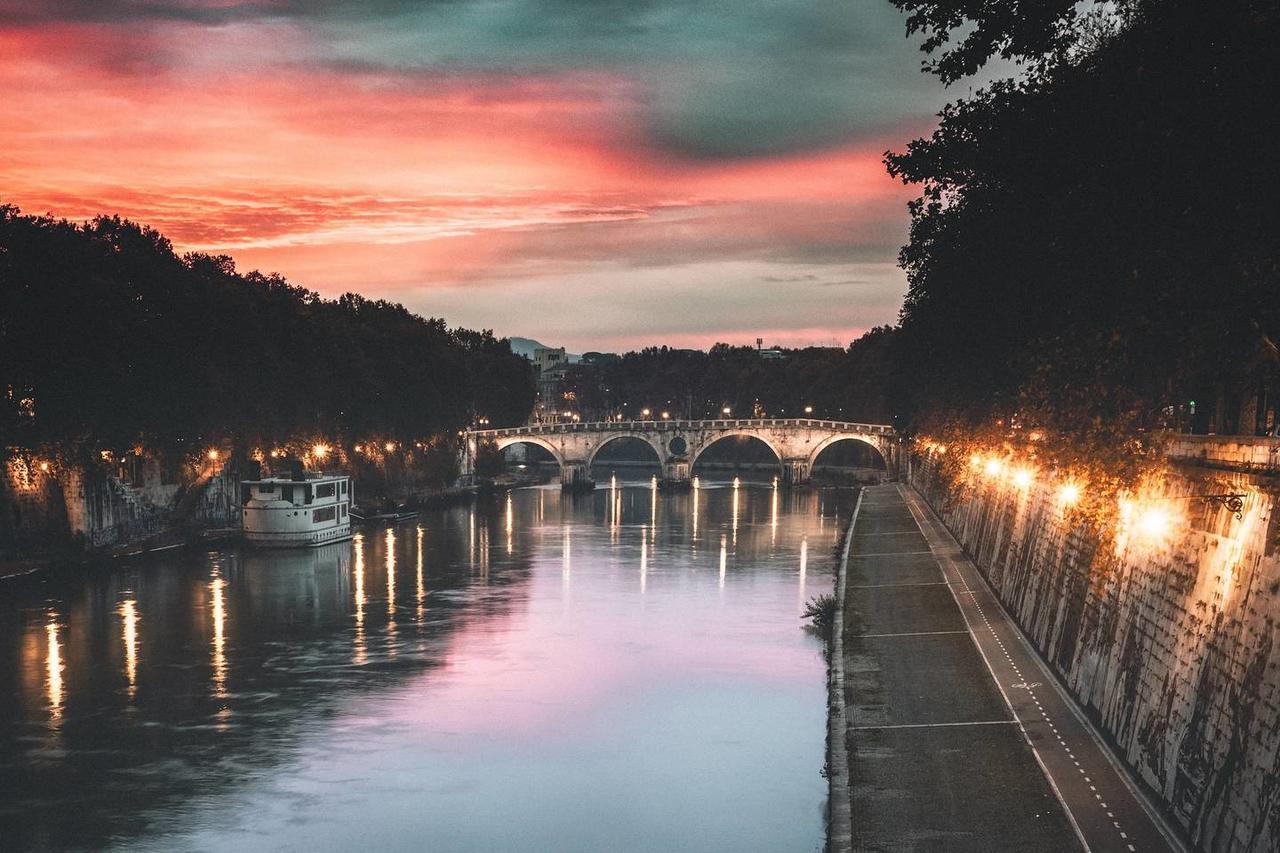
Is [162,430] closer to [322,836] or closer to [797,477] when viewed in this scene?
[322,836]

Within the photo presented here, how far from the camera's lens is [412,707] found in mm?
39469

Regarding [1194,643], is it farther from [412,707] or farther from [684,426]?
[684,426]

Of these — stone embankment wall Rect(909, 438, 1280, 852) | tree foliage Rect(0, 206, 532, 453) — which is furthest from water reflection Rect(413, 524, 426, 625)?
stone embankment wall Rect(909, 438, 1280, 852)

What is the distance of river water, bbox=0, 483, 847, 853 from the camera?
29.6m

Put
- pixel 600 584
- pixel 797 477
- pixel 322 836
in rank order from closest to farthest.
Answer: pixel 322 836, pixel 600 584, pixel 797 477

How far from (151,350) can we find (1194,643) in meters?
59.1

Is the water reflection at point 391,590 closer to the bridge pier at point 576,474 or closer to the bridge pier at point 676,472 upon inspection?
the bridge pier at point 576,474

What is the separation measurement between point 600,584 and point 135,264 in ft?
95.5

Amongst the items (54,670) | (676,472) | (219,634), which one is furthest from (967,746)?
(676,472)

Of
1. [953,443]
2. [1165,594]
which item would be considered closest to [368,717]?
[1165,594]

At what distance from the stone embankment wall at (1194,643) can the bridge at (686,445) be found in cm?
10116

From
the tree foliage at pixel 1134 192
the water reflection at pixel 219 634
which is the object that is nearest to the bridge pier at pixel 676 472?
the water reflection at pixel 219 634

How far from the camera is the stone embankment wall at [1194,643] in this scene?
1767 centimetres

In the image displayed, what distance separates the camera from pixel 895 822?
2181 centimetres
